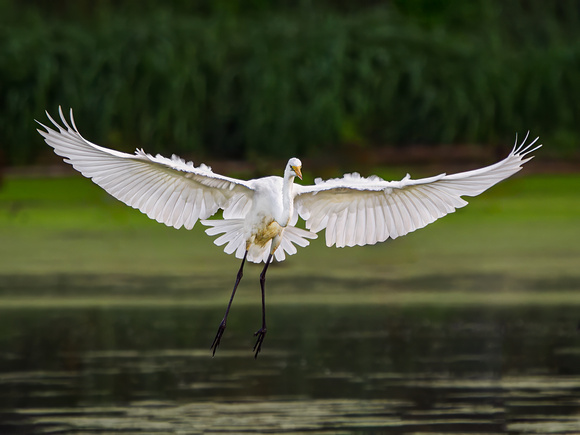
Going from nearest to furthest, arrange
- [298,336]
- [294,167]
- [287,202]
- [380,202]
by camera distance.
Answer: [294,167], [287,202], [380,202], [298,336]

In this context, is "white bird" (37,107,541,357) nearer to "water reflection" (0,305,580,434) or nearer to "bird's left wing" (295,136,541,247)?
"bird's left wing" (295,136,541,247)

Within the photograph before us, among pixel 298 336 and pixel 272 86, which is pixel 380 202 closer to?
pixel 298 336

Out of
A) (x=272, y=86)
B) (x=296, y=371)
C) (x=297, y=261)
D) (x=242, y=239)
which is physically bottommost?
(x=296, y=371)

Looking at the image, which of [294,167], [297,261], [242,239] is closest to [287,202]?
[294,167]

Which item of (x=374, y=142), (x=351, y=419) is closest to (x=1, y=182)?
(x=374, y=142)

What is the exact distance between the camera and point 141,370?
32.9 feet

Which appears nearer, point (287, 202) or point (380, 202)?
point (287, 202)

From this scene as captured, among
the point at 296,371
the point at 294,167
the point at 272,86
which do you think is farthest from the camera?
the point at 272,86

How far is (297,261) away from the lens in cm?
1662

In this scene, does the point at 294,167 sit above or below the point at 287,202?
above

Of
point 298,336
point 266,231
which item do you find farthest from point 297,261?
point 266,231

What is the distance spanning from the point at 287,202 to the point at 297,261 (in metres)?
7.87

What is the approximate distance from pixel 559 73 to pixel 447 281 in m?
13.1

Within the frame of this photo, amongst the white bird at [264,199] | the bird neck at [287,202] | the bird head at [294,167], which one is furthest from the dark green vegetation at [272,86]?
the bird head at [294,167]
